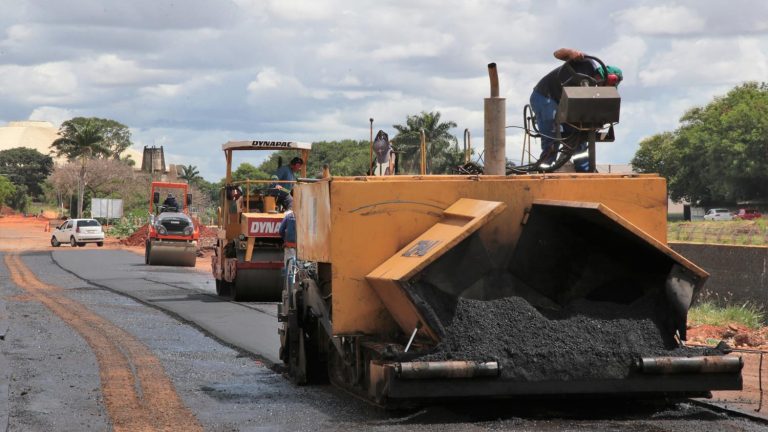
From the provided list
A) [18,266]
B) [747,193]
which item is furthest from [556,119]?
[747,193]

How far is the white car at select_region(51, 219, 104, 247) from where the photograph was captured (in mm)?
52906

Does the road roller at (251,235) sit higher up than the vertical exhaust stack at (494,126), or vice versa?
the vertical exhaust stack at (494,126)

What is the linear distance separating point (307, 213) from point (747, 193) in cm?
7268

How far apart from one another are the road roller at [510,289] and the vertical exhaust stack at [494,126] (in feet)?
0.33

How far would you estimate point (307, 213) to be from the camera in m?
9.98

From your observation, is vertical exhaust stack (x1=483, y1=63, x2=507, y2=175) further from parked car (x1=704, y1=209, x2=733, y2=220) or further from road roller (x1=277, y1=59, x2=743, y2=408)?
parked car (x1=704, y1=209, x2=733, y2=220)

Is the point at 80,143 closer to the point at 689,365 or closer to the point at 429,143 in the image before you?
the point at 429,143

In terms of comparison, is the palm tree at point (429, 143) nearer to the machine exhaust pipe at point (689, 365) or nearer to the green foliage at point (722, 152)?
the machine exhaust pipe at point (689, 365)

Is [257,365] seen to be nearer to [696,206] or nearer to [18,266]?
[18,266]

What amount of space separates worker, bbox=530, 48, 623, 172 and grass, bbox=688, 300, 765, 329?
18.9 feet

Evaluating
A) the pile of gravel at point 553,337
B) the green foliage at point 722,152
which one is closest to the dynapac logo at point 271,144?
the pile of gravel at point 553,337

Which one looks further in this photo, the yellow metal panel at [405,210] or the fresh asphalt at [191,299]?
the fresh asphalt at [191,299]

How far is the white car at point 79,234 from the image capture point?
174 feet

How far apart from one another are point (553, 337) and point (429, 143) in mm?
9340
